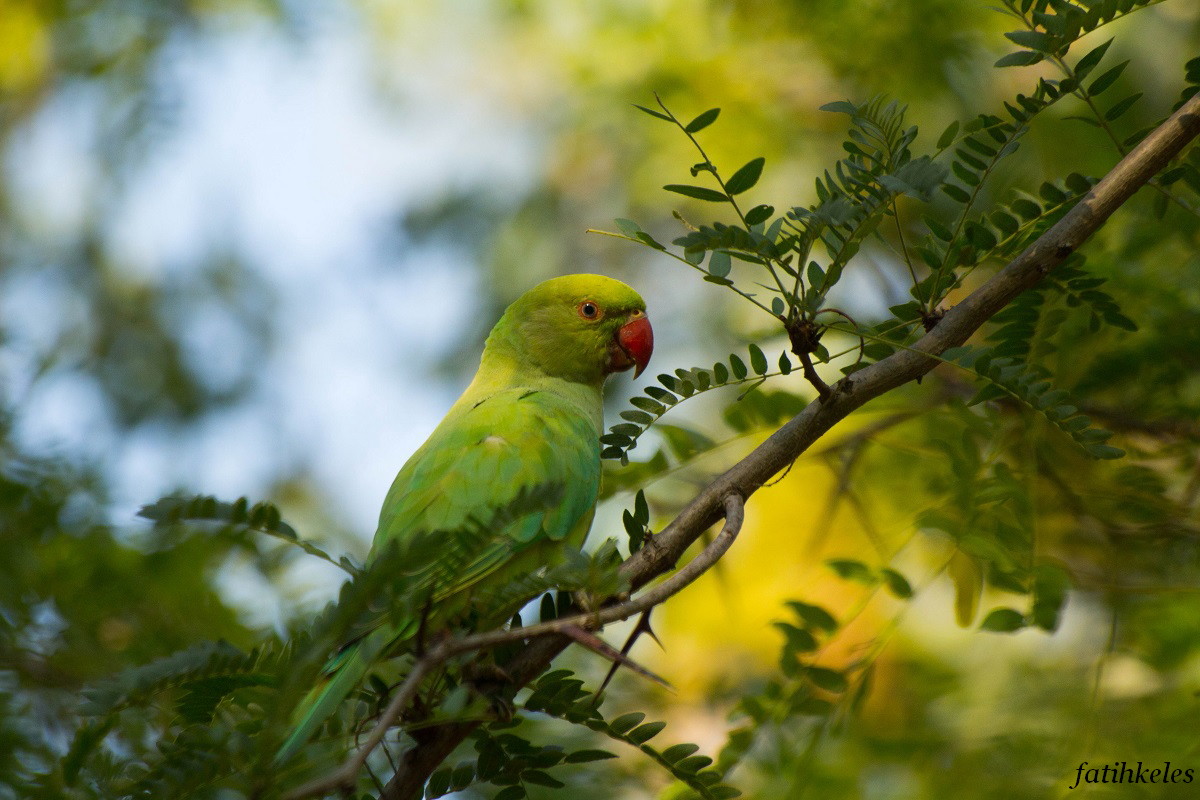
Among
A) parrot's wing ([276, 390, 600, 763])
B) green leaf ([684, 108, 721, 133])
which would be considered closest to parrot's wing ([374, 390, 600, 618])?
parrot's wing ([276, 390, 600, 763])

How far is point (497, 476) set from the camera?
8.52 ft

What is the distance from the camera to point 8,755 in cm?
249

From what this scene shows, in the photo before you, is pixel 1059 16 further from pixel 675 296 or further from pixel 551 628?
pixel 675 296

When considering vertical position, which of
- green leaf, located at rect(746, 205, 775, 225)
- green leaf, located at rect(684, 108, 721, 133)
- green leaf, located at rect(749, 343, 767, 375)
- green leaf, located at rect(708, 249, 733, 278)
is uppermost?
green leaf, located at rect(684, 108, 721, 133)

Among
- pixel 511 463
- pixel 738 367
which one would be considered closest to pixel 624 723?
pixel 738 367

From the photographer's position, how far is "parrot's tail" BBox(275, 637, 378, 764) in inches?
69.3

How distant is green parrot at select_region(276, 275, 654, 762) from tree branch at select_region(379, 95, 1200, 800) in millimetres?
210

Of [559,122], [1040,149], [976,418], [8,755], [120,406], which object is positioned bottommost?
[8,755]

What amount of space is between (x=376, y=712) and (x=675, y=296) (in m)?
3.88

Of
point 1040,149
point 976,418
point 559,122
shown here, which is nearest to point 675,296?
point 559,122

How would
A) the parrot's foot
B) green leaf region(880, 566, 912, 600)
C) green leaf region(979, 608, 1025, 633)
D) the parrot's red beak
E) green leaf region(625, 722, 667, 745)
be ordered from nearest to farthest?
green leaf region(625, 722, 667, 745), the parrot's foot, green leaf region(979, 608, 1025, 633), green leaf region(880, 566, 912, 600), the parrot's red beak

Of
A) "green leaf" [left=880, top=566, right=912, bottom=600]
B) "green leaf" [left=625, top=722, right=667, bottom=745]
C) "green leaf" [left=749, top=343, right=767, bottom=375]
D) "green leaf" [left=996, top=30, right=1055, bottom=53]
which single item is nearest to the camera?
"green leaf" [left=996, top=30, right=1055, bottom=53]

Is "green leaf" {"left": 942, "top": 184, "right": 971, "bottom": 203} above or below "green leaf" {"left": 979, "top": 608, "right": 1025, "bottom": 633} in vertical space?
above

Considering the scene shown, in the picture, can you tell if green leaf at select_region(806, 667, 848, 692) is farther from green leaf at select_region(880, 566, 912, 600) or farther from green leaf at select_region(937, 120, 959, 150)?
green leaf at select_region(937, 120, 959, 150)
